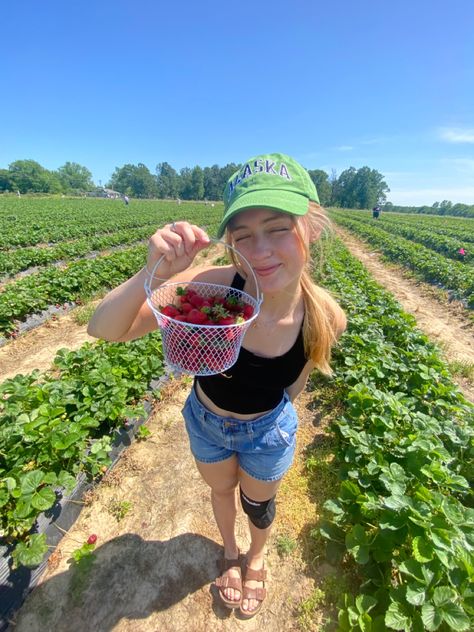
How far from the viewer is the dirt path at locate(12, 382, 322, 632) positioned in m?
1.99

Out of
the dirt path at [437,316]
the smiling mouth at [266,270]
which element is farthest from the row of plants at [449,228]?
the smiling mouth at [266,270]

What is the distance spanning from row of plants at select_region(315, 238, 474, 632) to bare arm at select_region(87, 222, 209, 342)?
1716 millimetres

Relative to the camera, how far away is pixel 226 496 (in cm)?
188

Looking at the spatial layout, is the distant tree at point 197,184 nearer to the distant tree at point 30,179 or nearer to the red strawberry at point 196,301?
the distant tree at point 30,179

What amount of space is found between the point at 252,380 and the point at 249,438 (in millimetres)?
349

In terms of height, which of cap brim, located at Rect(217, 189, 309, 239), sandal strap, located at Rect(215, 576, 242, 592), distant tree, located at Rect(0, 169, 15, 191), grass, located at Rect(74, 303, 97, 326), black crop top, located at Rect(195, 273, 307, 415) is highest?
cap brim, located at Rect(217, 189, 309, 239)

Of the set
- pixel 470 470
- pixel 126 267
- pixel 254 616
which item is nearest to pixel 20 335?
pixel 126 267

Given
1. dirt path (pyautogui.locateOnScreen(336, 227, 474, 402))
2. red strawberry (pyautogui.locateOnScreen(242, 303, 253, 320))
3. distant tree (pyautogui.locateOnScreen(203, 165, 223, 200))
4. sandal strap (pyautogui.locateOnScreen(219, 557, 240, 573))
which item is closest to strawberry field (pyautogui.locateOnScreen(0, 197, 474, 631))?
sandal strap (pyautogui.locateOnScreen(219, 557, 240, 573))

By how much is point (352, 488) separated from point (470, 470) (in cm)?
106

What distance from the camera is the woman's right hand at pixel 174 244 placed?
0.98 meters

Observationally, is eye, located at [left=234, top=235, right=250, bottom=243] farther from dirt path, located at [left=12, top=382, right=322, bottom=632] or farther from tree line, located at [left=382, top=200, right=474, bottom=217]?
tree line, located at [left=382, top=200, right=474, bottom=217]

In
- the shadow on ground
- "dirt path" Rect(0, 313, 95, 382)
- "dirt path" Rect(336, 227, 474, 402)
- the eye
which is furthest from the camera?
"dirt path" Rect(336, 227, 474, 402)

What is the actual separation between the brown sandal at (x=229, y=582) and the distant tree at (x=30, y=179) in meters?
97.1

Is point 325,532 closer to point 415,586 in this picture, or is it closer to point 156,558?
point 415,586
